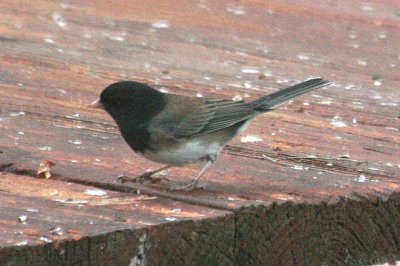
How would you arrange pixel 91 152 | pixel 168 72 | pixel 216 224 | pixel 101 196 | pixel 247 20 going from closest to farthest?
pixel 216 224, pixel 101 196, pixel 91 152, pixel 168 72, pixel 247 20

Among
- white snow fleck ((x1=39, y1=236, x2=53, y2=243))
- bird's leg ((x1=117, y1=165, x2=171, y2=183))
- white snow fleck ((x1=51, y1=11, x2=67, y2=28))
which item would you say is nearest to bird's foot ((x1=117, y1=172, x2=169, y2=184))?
bird's leg ((x1=117, y1=165, x2=171, y2=183))

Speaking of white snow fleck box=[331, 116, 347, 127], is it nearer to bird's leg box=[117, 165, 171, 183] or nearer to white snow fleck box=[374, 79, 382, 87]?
white snow fleck box=[374, 79, 382, 87]

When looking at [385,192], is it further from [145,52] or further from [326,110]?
[145,52]

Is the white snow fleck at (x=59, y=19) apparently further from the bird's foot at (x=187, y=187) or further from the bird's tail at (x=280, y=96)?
the bird's foot at (x=187, y=187)

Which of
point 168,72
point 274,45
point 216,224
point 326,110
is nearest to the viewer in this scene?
point 216,224

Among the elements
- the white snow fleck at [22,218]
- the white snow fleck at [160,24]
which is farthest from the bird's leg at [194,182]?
the white snow fleck at [160,24]

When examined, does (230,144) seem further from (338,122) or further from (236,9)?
(236,9)

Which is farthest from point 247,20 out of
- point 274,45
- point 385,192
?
point 385,192

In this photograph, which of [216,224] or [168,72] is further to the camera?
[168,72]
